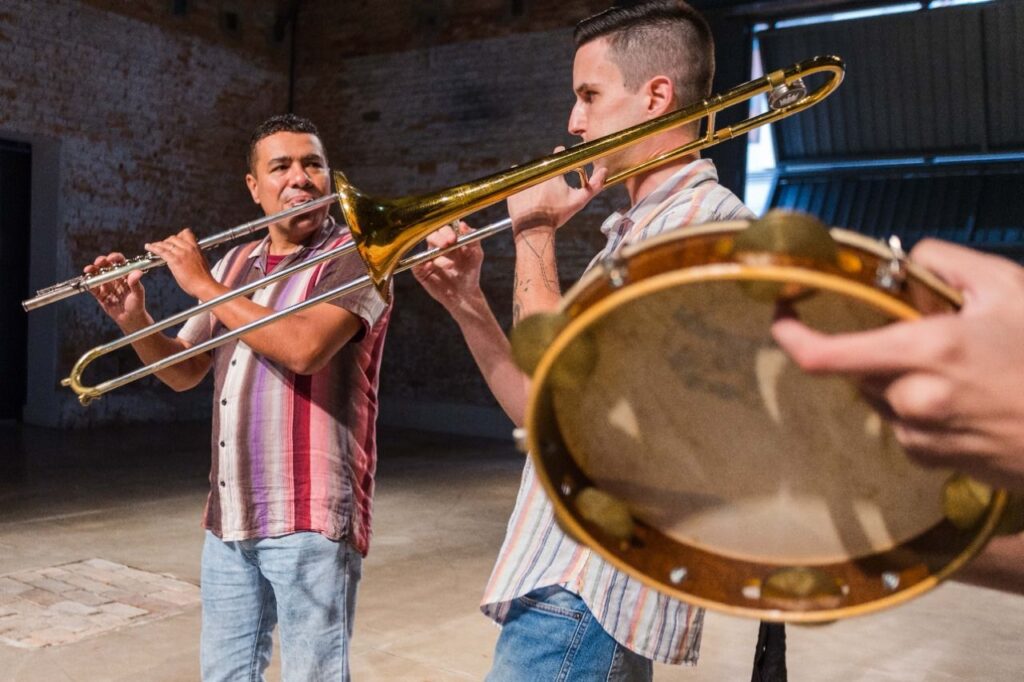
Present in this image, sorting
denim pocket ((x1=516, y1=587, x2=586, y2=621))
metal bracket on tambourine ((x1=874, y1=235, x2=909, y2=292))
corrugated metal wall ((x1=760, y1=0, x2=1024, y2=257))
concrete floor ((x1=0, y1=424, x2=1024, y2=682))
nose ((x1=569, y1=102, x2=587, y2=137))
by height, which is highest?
corrugated metal wall ((x1=760, y1=0, x2=1024, y2=257))

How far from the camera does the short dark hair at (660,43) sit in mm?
1770

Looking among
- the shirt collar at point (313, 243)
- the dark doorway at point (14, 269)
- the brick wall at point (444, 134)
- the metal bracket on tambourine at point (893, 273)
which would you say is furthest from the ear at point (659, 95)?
the dark doorway at point (14, 269)

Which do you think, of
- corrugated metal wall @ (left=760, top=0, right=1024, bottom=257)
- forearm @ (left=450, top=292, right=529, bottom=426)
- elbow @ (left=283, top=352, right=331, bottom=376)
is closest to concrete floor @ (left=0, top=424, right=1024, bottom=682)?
elbow @ (left=283, top=352, right=331, bottom=376)

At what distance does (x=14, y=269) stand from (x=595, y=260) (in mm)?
9627

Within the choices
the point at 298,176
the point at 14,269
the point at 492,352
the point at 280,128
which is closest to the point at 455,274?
the point at 492,352

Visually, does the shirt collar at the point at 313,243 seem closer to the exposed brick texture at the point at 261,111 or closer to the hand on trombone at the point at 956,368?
the hand on trombone at the point at 956,368

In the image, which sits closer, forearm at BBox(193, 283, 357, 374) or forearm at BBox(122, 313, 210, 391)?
Answer: forearm at BBox(193, 283, 357, 374)

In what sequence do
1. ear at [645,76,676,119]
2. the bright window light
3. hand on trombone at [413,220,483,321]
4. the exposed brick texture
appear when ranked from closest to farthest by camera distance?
ear at [645,76,676,119] < hand on trombone at [413,220,483,321] < the bright window light < the exposed brick texture

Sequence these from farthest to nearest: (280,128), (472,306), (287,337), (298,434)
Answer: (280,128)
(298,434)
(287,337)
(472,306)

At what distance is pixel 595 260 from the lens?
1578 millimetres

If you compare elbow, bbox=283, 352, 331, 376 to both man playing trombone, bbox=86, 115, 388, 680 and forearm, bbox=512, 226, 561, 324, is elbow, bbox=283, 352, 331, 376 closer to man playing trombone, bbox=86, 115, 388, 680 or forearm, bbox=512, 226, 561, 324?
man playing trombone, bbox=86, 115, 388, 680

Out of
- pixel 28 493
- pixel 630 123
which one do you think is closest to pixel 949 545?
pixel 630 123

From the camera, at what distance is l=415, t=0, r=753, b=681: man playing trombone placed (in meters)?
1.49

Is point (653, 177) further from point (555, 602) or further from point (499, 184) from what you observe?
point (555, 602)
